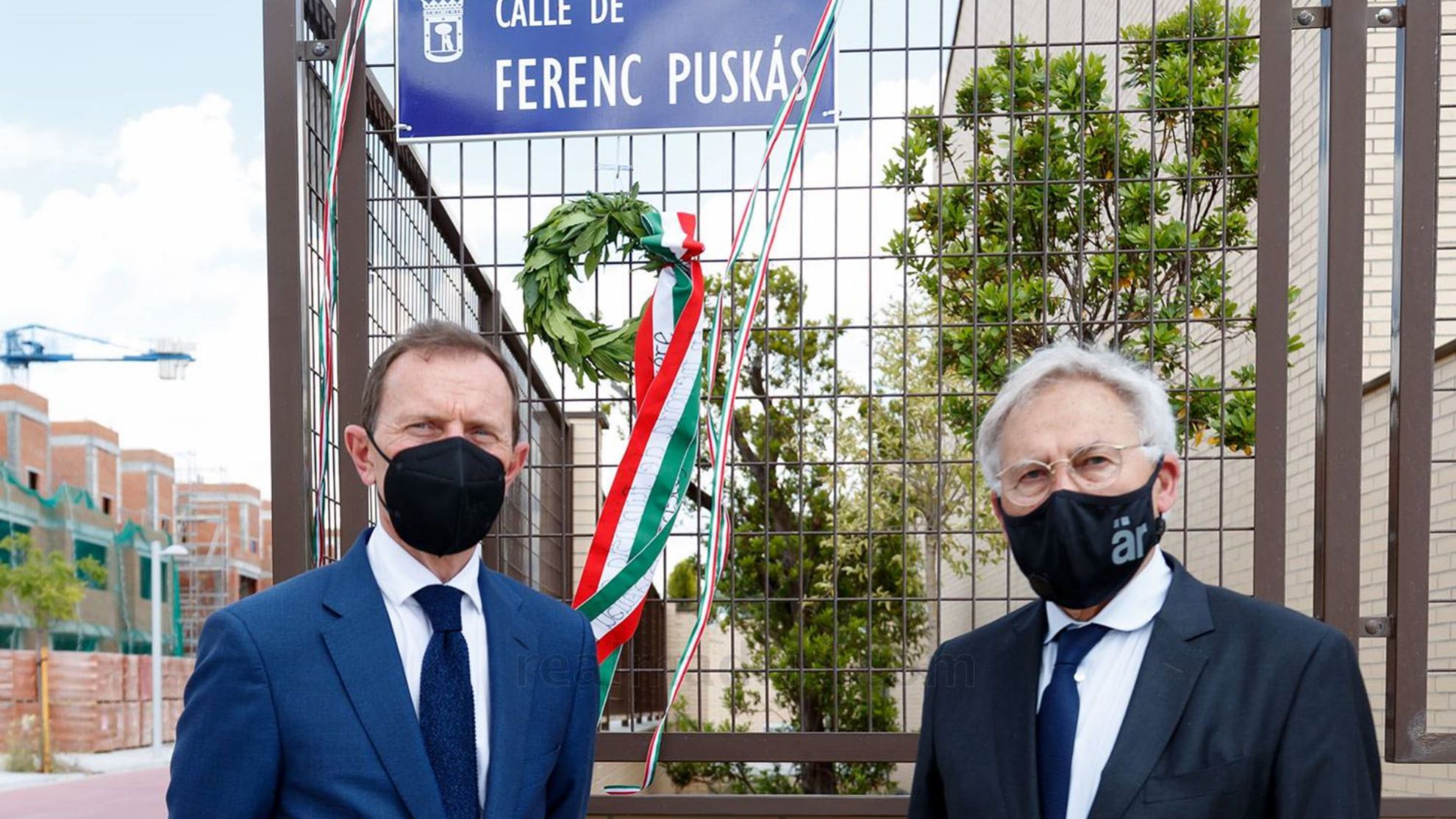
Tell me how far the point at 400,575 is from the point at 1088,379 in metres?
1.19

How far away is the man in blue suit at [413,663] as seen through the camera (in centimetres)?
188

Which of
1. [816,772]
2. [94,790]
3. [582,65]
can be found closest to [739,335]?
Answer: [582,65]

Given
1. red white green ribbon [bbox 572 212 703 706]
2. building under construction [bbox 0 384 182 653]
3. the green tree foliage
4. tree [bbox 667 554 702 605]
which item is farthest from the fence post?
building under construction [bbox 0 384 182 653]

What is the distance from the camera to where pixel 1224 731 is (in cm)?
187

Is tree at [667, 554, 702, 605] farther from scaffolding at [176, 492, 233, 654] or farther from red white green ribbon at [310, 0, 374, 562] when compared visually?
scaffolding at [176, 492, 233, 654]

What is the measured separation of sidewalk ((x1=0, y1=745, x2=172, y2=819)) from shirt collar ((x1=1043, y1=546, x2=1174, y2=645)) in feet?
58.5

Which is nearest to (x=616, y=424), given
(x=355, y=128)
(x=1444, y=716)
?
(x=355, y=128)

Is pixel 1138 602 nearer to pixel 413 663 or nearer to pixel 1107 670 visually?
pixel 1107 670

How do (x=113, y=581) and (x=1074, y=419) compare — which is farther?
(x=113, y=581)

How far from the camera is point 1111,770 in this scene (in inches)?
73.3

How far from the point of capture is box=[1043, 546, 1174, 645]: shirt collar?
2.01 m

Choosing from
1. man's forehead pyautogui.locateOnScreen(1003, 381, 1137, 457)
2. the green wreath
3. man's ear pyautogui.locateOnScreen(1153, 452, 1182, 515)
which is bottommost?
man's ear pyautogui.locateOnScreen(1153, 452, 1182, 515)

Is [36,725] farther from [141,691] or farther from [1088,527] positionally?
[1088,527]

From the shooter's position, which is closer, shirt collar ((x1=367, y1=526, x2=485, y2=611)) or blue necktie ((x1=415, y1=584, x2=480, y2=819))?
blue necktie ((x1=415, y1=584, x2=480, y2=819))
